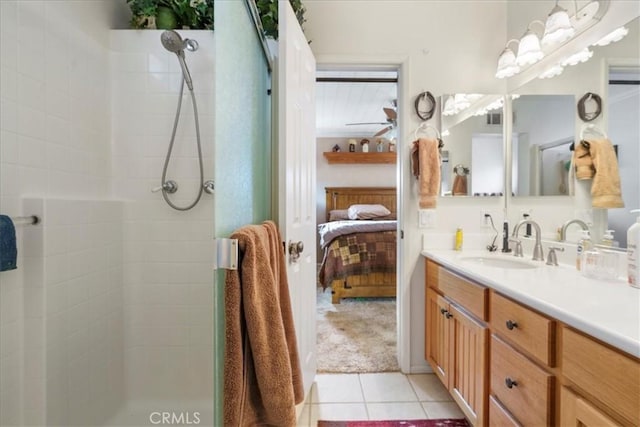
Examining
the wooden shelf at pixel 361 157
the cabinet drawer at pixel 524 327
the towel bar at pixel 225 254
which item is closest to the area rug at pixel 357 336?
the cabinet drawer at pixel 524 327

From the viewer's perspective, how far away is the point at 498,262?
5.94ft

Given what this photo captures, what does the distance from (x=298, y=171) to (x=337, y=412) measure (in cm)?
136

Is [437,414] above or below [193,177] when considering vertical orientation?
below

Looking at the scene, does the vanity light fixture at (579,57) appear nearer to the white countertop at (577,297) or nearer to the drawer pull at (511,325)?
the white countertop at (577,297)

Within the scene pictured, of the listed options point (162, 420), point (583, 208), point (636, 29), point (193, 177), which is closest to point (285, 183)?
point (193, 177)

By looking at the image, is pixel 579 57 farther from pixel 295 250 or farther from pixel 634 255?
pixel 295 250

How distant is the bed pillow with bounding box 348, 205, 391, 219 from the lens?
15.2 ft

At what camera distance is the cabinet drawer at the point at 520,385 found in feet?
3.13

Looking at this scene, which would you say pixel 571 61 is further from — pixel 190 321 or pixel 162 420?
pixel 162 420

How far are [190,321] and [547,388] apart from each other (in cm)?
151

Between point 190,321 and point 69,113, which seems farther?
point 190,321

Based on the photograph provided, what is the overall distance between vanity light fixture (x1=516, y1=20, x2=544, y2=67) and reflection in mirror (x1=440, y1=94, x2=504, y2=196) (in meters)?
0.32

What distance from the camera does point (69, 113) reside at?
4.27 ft
